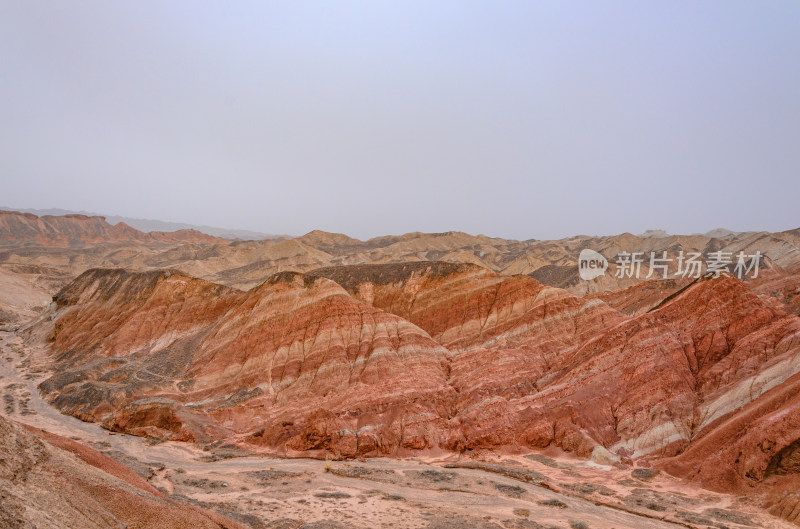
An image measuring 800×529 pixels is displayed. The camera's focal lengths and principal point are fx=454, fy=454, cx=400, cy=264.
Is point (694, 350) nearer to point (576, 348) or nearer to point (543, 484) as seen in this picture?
point (576, 348)

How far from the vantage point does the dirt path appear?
22.7 meters

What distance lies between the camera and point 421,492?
1054 inches

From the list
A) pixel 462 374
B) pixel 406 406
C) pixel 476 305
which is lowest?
pixel 406 406

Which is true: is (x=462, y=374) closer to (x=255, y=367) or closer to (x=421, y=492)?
(x=421, y=492)

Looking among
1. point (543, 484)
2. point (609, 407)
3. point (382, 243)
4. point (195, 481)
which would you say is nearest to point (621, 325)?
point (609, 407)

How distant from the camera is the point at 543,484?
2767cm

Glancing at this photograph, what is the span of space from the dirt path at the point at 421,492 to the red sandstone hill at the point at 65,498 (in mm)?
6671

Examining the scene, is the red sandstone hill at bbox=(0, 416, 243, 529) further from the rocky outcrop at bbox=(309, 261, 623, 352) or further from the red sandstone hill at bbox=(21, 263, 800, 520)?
the rocky outcrop at bbox=(309, 261, 623, 352)

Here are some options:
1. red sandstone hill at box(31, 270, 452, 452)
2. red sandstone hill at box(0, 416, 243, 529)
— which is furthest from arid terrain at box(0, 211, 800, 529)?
red sandstone hill at box(31, 270, 452, 452)

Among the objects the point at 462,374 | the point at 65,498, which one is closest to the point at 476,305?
the point at 462,374

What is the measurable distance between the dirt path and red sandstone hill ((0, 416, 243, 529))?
6.67 meters

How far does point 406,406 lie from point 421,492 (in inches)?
373

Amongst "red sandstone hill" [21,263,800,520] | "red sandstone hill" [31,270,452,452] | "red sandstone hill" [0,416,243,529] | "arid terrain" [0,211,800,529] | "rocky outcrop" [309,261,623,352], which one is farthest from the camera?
"rocky outcrop" [309,261,623,352]

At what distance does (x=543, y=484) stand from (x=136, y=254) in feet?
565
